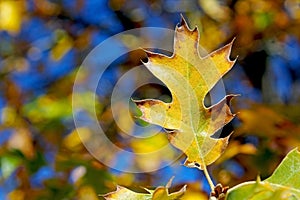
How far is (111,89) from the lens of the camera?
5.41ft

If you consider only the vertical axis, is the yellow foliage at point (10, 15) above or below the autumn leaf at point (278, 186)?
below

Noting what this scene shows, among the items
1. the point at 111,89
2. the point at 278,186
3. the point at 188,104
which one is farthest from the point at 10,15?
the point at 278,186

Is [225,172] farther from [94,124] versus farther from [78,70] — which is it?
[78,70]

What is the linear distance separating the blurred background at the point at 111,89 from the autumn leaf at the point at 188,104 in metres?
0.65

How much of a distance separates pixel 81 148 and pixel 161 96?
0.86 ft

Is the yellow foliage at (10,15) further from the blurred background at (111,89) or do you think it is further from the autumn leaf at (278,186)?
the autumn leaf at (278,186)

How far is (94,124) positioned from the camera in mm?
1508

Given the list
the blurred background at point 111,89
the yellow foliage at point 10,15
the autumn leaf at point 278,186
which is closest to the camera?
the autumn leaf at point 278,186

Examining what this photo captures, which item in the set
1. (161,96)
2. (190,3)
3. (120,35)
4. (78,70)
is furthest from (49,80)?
(190,3)

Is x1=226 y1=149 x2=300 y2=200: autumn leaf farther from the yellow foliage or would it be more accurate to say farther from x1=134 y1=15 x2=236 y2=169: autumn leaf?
the yellow foliage

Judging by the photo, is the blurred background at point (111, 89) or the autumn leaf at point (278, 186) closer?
the autumn leaf at point (278, 186)

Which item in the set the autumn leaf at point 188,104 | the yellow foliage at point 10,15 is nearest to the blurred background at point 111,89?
the yellow foliage at point 10,15

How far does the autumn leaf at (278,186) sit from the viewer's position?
46 cm

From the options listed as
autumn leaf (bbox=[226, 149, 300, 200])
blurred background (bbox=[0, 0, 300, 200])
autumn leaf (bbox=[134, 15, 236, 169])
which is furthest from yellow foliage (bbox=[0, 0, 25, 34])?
autumn leaf (bbox=[226, 149, 300, 200])
